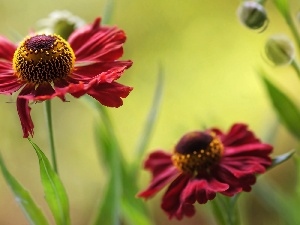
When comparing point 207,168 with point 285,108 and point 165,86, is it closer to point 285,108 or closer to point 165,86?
point 285,108

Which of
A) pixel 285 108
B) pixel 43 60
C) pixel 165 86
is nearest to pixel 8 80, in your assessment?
pixel 43 60

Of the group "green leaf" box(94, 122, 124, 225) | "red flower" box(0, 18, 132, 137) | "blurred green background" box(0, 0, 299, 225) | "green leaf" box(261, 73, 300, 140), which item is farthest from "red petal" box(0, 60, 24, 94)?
"blurred green background" box(0, 0, 299, 225)

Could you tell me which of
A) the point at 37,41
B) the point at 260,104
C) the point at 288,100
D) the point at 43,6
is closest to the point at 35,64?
the point at 37,41

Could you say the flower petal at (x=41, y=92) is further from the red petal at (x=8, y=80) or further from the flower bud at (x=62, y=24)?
the flower bud at (x=62, y=24)

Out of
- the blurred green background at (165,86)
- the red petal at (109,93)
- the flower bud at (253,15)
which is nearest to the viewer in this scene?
the red petal at (109,93)

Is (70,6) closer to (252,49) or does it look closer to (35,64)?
(252,49)

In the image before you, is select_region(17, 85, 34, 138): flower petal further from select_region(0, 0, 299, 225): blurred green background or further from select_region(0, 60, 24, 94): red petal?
select_region(0, 0, 299, 225): blurred green background

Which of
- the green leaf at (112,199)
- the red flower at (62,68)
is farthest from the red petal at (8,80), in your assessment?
the green leaf at (112,199)
